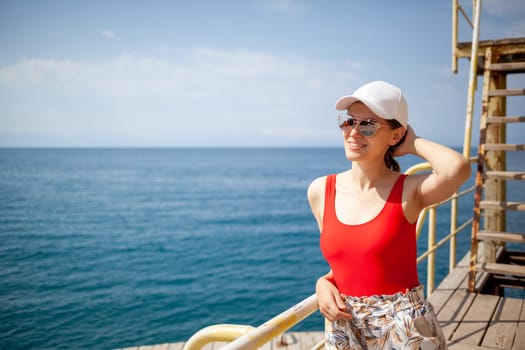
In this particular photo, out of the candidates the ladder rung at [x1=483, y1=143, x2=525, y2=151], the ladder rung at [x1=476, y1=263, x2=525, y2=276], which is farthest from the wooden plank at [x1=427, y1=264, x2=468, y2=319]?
the ladder rung at [x1=483, y1=143, x2=525, y2=151]

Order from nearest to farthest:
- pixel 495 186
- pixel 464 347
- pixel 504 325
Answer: pixel 464 347
pixel 504 325
pixel 495 186

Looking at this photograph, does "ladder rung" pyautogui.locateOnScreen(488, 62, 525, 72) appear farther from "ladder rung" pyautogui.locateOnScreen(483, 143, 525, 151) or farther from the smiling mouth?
the smiling mouth

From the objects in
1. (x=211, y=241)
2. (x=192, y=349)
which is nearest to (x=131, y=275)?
(x=211, y=241)

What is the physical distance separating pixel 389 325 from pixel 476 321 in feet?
8.45

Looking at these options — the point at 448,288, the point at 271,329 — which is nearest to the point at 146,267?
the point at 448,288

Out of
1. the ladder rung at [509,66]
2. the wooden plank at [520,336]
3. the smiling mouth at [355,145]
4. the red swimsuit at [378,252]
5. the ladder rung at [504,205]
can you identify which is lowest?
the wooden plank at [520,336]

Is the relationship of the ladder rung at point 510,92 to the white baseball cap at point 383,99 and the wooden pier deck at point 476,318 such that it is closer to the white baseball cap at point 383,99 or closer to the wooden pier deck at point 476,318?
the wooden pier deck at point 476,318

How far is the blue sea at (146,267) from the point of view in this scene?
14.7 meters

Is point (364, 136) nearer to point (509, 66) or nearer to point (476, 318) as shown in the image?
point (476, 318)

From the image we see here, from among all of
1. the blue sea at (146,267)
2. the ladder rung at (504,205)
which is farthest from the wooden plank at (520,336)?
the blue sea at (146,267)

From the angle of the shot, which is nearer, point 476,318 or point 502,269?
point 476,318

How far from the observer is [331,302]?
147 centimetres

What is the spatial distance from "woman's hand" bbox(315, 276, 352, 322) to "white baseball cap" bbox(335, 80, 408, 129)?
0.70m

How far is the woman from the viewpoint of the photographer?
142 cm
